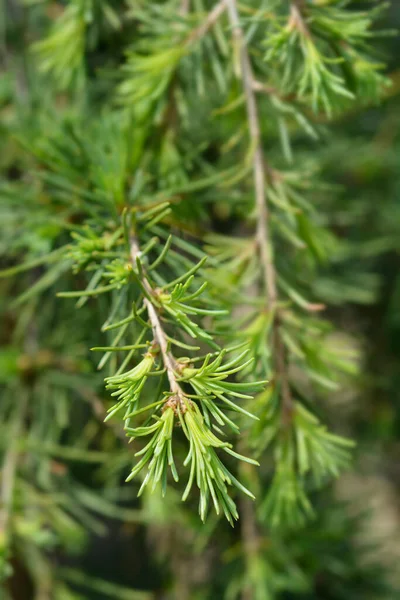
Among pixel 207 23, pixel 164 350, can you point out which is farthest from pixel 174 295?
pixel 207 23

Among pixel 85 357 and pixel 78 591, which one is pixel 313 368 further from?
pixel 78 591

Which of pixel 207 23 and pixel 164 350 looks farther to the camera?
pixel 207 23

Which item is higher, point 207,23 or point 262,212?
point 207,23

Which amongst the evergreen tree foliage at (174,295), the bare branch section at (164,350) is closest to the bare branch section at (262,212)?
the evergreen tree foliage at (174,295)

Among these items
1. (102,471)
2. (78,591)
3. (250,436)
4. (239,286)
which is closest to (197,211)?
(239,286)

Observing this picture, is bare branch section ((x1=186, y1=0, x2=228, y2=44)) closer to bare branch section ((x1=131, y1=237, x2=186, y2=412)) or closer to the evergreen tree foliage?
the evergreen tree foliage

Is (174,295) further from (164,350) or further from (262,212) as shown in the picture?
(262,212)

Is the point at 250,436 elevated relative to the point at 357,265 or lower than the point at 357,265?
elevated
